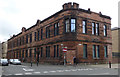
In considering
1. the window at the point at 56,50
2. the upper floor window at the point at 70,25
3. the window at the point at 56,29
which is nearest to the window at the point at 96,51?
the upper floor window at the point at 70,25

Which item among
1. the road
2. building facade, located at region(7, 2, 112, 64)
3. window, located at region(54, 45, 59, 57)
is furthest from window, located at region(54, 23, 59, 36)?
the road

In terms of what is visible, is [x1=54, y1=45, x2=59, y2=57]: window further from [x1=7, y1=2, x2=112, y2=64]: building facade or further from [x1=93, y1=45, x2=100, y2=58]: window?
[x1=93, y1=45, x2=100, y2=58]: window

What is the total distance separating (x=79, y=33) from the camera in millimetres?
28938

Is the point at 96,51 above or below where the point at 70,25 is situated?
below

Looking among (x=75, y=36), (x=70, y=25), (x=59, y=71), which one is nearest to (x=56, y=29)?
(x=70, y=25)

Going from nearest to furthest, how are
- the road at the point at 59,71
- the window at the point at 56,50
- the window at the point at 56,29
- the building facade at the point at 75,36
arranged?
the road at the point at 59,71
the building facade at the point at 75,36
the window at the point at 56,50
the window at the point at 56,29

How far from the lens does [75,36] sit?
2833 cm

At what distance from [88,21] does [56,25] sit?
282 inches

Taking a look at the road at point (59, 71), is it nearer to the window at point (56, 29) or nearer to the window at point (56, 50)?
the window at point (56, 50)

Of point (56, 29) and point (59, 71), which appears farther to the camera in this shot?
point (56, 29)

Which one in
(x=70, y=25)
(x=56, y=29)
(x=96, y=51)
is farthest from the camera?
(x=56, y=29)

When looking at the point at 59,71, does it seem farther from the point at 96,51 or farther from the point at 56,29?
the point at 56,29

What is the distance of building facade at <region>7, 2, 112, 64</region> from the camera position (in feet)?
93.2

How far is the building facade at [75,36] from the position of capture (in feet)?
93.2
